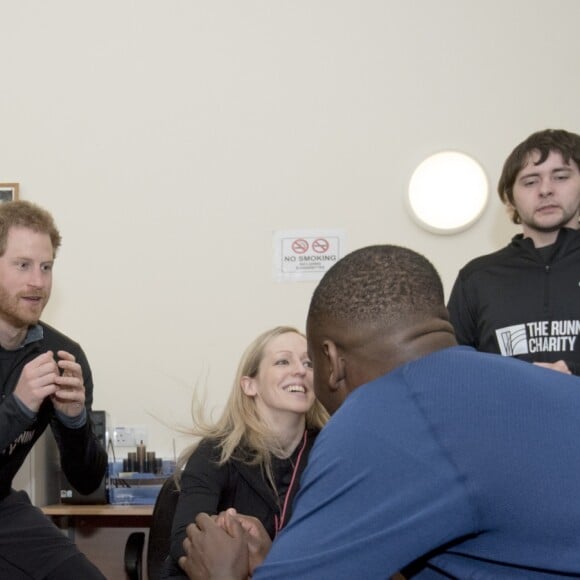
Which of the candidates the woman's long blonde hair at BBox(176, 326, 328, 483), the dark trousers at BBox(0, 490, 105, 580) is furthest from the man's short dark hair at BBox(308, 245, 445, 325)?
the dark trousers at BBox(0, 490, 105, 580)

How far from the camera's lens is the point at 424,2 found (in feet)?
12.5

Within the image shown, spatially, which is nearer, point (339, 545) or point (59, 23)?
point (339, 545)

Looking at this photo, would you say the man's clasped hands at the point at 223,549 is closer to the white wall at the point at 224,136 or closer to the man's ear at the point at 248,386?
the man's ear at the point at 248,386

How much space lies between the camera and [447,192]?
371cm

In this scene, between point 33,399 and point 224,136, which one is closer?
point 33,399

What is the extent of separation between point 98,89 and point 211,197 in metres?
0.76

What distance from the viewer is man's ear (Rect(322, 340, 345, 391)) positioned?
48.7 inches

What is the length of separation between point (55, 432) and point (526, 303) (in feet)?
5.46

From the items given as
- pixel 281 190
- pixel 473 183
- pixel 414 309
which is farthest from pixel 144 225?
pixel 414 309

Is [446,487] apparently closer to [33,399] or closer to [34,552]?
[33,399]

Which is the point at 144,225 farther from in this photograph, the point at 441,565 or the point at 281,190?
the point at 441,565

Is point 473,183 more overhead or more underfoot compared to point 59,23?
more underfoot

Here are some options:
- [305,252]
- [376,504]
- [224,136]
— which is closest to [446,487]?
[376,504]

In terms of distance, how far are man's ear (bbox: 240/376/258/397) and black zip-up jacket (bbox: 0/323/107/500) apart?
21.7 inches
